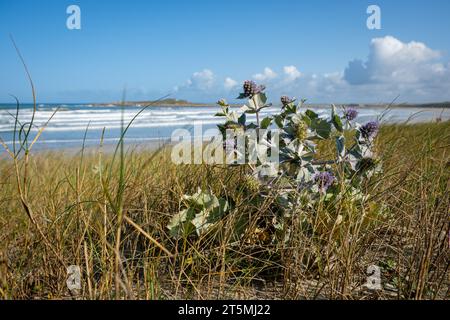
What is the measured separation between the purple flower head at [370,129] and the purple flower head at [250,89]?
0.47 m

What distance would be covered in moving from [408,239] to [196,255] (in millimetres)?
873

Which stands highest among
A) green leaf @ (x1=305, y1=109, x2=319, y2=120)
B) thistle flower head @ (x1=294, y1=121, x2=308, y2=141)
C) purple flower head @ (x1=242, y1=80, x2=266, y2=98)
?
purple flower head @ (x1=242, y1=80, x2=266, y2=98)

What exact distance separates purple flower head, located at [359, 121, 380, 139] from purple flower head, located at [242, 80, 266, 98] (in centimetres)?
47

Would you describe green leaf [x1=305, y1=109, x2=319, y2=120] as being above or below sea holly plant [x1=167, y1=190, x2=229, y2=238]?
above

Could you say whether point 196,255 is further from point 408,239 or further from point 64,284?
point 408,239

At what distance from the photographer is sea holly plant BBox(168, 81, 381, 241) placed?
1453 mm

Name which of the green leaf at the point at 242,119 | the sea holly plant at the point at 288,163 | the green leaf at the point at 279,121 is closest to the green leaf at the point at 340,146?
the sea holly plant at the point at 288,163

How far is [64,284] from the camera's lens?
4.22 feet

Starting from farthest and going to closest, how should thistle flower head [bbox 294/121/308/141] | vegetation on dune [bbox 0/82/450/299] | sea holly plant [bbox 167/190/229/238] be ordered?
thistle flower head [bbox 294/121/308/141]
sea holly plant [bbox 167/190/229/238]
vegetation on dune [bbox 0/82/450/299]

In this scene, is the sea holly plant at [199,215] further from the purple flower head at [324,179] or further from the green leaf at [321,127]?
the green leaf at [321,127]

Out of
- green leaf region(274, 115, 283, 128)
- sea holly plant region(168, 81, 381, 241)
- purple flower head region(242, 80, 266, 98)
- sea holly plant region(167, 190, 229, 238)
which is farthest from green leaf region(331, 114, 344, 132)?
sea holly plant region(167, 190, 229, 238)

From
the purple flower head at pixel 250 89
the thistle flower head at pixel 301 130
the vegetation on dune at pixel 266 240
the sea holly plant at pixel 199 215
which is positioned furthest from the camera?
the purple flower head at pixel 250 89

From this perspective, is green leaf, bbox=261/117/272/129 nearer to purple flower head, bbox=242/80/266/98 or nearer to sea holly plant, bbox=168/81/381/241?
sea holly plant, bbox=168/81/381/241

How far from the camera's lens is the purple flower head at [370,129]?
62.3 inches
